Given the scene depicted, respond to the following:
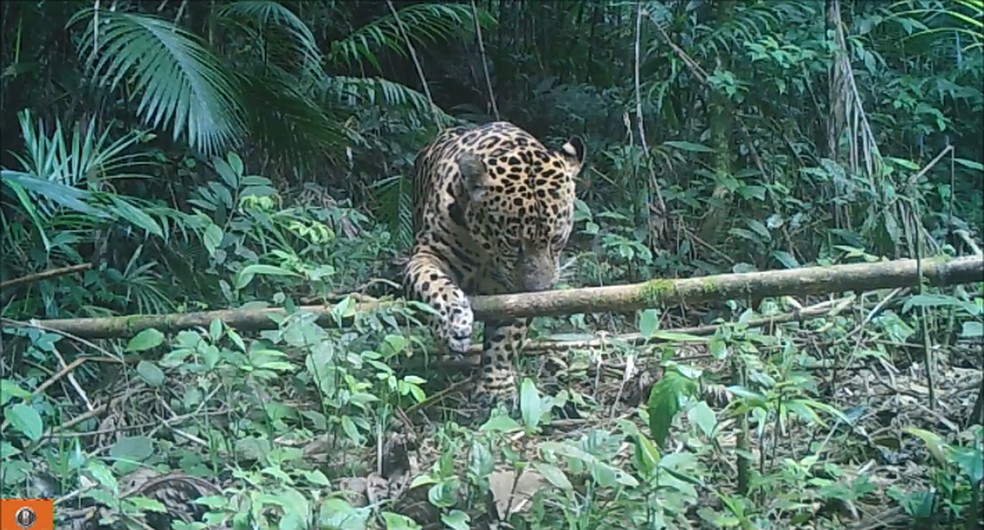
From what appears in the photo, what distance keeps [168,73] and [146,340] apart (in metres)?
0.79

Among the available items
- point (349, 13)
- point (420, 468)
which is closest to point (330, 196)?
point (349, 13)

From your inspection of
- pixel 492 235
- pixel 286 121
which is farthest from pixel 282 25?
pixel 492 235

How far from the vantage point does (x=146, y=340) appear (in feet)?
7.76

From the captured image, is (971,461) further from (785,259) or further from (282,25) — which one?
(282,25)

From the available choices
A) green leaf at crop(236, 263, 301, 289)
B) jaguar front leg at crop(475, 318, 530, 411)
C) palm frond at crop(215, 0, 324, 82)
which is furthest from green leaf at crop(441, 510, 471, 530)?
palm frond at crop(215, 0, 324, 82)

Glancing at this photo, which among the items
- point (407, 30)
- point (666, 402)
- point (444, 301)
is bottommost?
point (444, 301)

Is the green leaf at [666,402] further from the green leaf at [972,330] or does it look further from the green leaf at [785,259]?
the green leaf at [785,259]

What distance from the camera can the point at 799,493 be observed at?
1.95 m

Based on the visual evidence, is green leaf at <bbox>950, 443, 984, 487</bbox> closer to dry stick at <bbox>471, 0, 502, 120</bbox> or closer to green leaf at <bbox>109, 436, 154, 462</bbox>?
green leaf at <bbox>109, 436, 154, 462</bbox>

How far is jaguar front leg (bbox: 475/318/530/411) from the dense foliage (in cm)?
7

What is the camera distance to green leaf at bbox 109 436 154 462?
2.13m

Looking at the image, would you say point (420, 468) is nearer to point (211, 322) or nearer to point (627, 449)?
point (627, 449)

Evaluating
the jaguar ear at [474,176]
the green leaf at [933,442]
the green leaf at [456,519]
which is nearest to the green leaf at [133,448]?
the green leaf at [456,519]

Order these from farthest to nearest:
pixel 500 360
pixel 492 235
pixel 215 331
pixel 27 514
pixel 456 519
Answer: pixel 492 235 < pixel 500 360 < pixel 215 331 < pixel 456 519 < pixel 27 514
